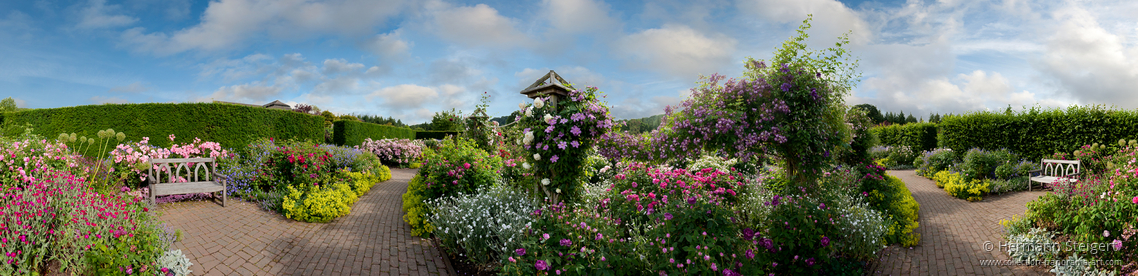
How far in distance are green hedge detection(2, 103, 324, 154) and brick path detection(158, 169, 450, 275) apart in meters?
3.31

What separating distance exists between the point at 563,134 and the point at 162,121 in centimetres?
939

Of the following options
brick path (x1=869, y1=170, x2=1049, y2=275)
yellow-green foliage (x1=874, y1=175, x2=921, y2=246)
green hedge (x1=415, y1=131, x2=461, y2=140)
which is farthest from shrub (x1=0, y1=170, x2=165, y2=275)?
green hedge (x1=415, y1=131, x2=461, y2=140)

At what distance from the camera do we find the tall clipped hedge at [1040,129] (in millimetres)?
9438

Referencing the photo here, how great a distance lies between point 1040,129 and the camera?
1063 cm

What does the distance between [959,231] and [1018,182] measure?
193 inches

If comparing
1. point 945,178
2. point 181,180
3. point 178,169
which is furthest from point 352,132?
point 945,178

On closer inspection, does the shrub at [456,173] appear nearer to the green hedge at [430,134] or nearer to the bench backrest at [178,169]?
the bench backrest at [178,169]

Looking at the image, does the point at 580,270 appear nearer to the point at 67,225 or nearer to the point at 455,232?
the point at 455,232

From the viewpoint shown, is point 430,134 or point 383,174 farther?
point 430,134

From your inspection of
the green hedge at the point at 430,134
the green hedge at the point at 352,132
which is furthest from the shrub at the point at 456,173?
the green hedge at the point at 430,134

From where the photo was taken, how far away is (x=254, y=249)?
4.75 metres

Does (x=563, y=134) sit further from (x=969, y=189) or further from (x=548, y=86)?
(x=969, y=189)

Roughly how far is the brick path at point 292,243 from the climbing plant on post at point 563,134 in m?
1.47

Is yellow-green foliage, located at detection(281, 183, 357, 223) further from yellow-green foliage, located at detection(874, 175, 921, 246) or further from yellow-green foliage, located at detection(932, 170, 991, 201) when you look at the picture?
yellow-green foliage, located at detection(932, 170, 991, 201)
